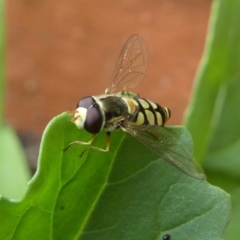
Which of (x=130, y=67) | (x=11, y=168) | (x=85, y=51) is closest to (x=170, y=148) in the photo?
(x=130, y=67)

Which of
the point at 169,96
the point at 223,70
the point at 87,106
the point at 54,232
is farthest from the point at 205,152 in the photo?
the point at 169,96

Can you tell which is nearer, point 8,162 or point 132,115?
point 132,115

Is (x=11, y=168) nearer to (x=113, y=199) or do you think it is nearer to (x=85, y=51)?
(x=113, y=199)

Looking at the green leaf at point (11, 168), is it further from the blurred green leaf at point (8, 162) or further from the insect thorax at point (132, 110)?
the insect thorax at point (132, 110)

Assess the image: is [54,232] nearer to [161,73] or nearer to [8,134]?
[8,134]

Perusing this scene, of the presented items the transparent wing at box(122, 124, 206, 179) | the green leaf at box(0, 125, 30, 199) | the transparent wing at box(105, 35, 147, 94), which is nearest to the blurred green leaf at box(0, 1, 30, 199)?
the green leaf at box(0, 125, 30, 199)

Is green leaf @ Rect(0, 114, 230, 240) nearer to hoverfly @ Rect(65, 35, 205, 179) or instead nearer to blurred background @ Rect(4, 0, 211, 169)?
hoverfly @ Rect(65, 35, 205, 179)

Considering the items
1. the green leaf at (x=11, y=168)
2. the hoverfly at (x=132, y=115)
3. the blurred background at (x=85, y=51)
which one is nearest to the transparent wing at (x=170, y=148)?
the hoverfly at (x=132, y=115)
